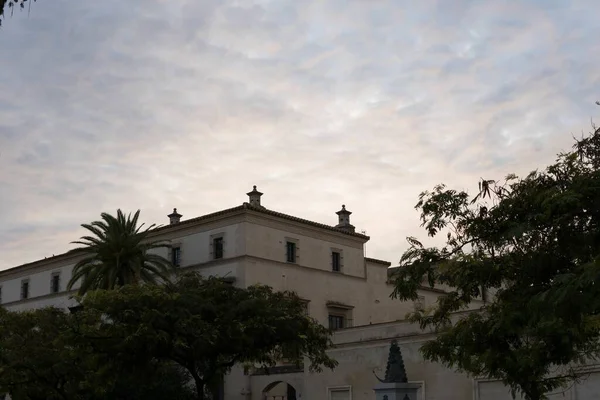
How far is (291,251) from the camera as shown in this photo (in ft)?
175

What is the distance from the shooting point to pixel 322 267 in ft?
179

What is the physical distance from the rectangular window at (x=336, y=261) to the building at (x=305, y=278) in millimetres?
64

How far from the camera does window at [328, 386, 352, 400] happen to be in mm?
40719

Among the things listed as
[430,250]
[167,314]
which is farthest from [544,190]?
[167,314]

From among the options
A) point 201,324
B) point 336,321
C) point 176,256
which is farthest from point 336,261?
point 201,324

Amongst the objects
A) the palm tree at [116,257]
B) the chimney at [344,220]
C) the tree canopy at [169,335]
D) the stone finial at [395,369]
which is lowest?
the stone finial at [395,369]

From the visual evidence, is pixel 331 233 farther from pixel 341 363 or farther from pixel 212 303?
pixel 212 303

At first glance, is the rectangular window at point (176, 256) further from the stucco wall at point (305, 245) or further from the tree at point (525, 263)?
the tree at point (525, 263)

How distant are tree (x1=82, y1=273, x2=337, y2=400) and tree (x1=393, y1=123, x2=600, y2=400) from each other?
33.7ft

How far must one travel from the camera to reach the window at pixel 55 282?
62750mm

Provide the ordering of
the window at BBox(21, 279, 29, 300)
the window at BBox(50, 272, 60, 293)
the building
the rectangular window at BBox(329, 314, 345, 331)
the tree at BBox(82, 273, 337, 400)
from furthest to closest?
the window at BBox(21, 279, 29, 300)
the window at BBox(50, 272, 60, 293)
the rectangular window at BBox(329, 314, 345, 331)
the building
the tree at BBox(82, 273, 337, 400)

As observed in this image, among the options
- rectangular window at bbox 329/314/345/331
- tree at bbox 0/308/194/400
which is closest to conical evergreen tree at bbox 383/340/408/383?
tree at bbox 0/308/194/400

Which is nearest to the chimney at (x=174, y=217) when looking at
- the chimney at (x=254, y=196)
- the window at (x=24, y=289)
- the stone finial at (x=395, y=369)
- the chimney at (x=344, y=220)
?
the chimney at (x=254, y=196)

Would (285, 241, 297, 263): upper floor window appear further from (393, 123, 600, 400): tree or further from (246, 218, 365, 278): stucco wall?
(393, 123, 600, 400): tree
